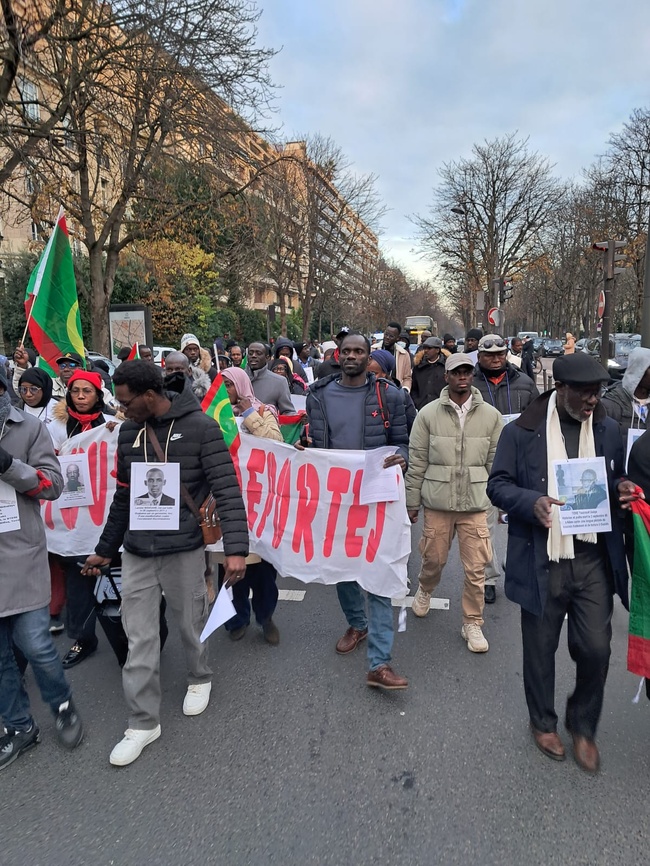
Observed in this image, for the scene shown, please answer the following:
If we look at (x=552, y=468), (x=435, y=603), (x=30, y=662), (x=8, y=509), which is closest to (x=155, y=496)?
(x=8, y=509)

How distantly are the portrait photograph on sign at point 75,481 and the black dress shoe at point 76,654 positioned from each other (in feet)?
3.13

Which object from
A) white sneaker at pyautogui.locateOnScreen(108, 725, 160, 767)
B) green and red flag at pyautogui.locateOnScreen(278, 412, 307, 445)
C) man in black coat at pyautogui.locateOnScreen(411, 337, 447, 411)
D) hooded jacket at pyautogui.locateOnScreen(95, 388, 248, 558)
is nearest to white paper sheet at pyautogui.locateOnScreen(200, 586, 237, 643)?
hooded jacket at pyautogui.locateOnScreen(95, 388, 248, 558)

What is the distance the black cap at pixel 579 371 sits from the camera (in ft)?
8.56

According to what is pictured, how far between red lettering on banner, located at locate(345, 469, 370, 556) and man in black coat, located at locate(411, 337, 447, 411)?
149 inches

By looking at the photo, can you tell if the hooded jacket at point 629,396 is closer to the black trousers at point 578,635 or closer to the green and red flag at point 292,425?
the black trousers at point 578,635

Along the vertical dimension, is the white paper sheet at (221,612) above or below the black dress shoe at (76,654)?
above

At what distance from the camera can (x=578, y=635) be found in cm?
278

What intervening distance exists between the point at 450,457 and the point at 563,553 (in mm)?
1363

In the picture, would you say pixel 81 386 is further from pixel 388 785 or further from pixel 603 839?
pixel 603 839

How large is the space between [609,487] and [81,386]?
333 cm

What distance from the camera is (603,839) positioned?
7.79 ft

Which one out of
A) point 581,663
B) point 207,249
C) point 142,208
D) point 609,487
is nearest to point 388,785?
point 581,663

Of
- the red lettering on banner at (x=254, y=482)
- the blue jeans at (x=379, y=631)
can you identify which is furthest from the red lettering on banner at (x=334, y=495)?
the red lettering on banner at (x=254, y=482)

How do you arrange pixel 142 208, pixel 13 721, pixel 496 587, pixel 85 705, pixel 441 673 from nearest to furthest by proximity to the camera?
pixel 13 721 < pixel 85 705 < pixel 441 673 < pixel 496 587 < pixel 142 208
